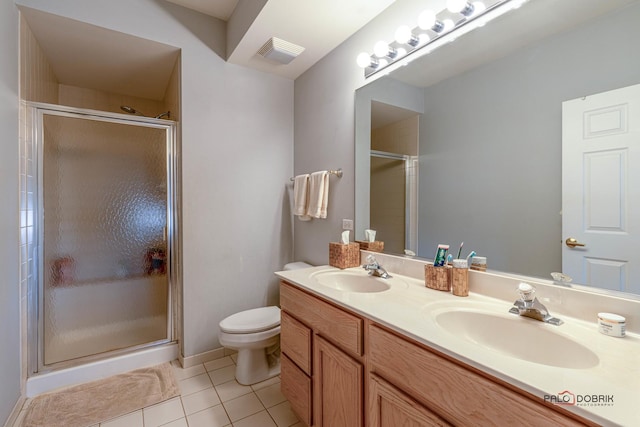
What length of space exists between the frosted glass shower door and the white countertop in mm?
1586

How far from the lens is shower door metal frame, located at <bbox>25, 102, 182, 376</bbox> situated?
1.72m

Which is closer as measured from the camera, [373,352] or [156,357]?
[373,352]

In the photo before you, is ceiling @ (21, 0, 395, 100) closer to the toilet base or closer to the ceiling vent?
the ceiling vent

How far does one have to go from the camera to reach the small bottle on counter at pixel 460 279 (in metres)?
1.16

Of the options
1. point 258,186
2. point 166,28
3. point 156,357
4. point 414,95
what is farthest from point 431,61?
point 156,357

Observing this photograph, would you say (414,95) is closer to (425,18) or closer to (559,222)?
(425,18)

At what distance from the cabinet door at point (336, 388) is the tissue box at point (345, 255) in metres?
0.57

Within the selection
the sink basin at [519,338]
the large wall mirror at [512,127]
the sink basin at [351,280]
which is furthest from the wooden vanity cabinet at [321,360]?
the large wall mirror at [512,127]

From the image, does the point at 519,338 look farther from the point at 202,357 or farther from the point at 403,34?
the point at 202,357

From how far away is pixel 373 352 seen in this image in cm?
98

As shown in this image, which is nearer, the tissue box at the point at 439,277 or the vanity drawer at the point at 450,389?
the vanity drawer at the point at 450,389

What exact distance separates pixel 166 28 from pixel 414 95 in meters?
1.84

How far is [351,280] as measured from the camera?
5.23ft

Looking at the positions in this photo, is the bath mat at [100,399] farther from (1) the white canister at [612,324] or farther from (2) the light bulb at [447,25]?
(2) the light bulb at [447,25]
